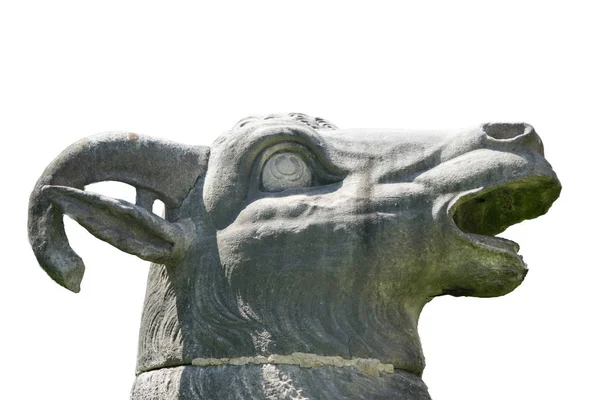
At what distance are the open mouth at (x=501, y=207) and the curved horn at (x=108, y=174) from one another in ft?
4.25

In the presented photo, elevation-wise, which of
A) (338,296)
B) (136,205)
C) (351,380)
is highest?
(136,205)

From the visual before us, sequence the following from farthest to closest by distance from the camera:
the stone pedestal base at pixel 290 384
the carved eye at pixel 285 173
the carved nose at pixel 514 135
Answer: the carved eye at pixel 285 173
the carved nose at pixel 514 135
the stone pedestal base at pixel 290 384

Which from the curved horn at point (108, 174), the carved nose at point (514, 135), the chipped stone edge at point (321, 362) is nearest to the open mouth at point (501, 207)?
the carved nose at point (514, 135)

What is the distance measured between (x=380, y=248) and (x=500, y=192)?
71 cm

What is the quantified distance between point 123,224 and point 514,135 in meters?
1.88

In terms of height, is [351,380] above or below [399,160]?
below

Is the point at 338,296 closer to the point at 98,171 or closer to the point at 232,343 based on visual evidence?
the point at 232,343

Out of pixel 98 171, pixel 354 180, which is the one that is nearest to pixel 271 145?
pixel 354 180

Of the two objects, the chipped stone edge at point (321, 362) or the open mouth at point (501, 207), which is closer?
the chipped stone edge at point (321, 362)

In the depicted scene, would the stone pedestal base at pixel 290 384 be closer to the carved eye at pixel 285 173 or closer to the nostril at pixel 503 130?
the carved eye at pixel 285 173

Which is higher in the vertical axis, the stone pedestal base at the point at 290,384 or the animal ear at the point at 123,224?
the animal ear at the point at 123,224

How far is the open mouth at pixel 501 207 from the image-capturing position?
6.23 meters

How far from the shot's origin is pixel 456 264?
245 inches

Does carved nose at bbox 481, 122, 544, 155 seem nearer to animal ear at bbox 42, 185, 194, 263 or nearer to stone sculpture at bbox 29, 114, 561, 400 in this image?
stone sculpture at bbox 29, 114, 561, 400
